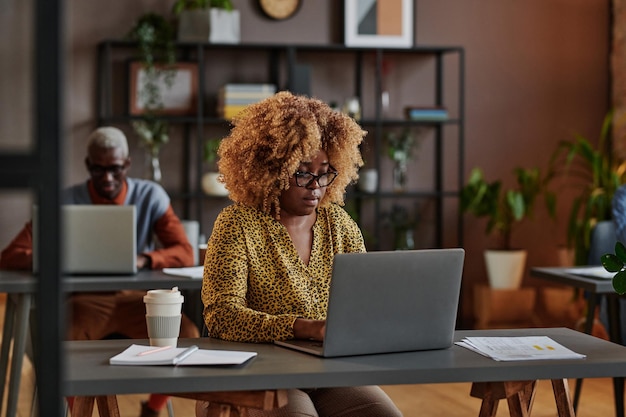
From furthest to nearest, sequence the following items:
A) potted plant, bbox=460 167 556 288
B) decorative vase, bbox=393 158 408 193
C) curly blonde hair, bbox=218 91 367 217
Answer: decorative vase, bbox=393 158 408 193 → potted plant, bbox=460 167 556 288 → curly blonde hair, bbox=218 91 367 217

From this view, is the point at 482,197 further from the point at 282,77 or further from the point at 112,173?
the point at 112,173

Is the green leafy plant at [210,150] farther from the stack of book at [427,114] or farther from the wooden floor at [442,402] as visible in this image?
the wooden floor at [442,402]

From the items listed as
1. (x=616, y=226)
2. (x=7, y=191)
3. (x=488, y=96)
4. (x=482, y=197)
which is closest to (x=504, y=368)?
(x=7, y=191)

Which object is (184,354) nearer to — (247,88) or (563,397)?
(563,397)

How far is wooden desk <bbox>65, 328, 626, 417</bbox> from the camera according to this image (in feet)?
6.44

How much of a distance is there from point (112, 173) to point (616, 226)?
216 centimetres

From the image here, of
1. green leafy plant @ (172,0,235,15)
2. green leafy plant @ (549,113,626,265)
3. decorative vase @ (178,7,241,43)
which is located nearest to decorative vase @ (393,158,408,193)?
green leafy plant @ (549,113,626,265)

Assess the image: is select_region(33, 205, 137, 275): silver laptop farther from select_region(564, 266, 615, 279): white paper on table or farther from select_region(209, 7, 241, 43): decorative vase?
select_region(209, 7, 241, 43): decorative vase

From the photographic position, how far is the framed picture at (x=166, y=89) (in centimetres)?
616

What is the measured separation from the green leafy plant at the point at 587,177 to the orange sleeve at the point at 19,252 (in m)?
3.06

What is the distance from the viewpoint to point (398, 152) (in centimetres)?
639

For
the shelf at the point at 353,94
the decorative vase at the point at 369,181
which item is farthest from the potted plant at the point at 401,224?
the decorative vase at the point at 369,181

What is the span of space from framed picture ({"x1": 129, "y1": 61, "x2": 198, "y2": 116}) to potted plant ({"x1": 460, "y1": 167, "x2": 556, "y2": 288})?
1.81 m

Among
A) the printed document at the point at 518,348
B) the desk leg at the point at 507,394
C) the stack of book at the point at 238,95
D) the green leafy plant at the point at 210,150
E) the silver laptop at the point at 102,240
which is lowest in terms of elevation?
the desk leg at the point at 507,394
